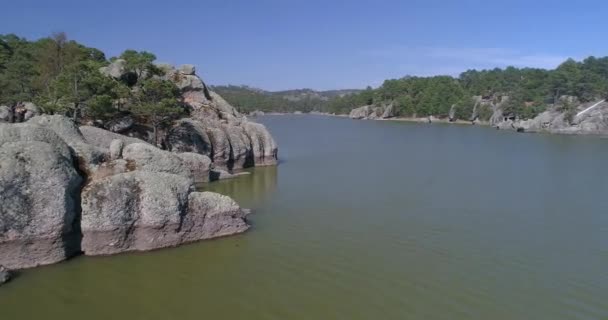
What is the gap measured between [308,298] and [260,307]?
1408 millimetres

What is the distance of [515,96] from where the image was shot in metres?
121

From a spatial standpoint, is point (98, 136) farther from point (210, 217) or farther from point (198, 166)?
point (210, 217)

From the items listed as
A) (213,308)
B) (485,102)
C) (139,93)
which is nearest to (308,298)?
(213,308)

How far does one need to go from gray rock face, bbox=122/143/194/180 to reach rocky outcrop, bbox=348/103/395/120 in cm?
14234

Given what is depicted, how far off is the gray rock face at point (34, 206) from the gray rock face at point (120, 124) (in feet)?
64.9

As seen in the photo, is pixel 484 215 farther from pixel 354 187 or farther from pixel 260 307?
pixel 260 307

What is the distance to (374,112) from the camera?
168250 mm

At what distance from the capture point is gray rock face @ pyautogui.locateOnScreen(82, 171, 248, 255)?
1584cm

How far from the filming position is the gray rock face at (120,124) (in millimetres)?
34594

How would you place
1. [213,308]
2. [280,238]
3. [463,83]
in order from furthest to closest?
1. [463,83]
2. [280,238]
3. [213,308]

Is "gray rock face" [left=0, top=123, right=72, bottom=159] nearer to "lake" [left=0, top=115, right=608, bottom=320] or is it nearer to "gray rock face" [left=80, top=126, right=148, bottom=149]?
"lake" [left=0, top=115, right=608, bottom=320]

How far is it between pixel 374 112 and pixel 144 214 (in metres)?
156

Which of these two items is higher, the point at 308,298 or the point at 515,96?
the point at 515,96

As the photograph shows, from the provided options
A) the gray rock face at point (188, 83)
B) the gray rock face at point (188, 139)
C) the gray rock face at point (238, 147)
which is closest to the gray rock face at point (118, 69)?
the gray rock face at point (188, 83)
